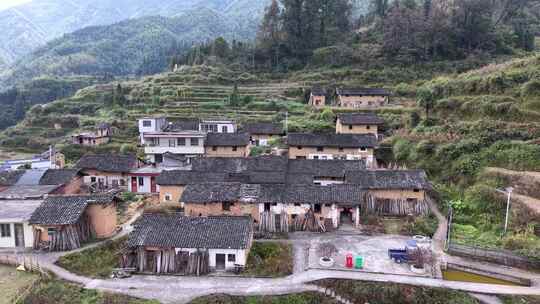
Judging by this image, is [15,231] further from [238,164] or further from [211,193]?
[238,164]

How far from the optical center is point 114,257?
23125mm

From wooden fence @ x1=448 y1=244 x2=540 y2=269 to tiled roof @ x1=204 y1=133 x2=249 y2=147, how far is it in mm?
23019

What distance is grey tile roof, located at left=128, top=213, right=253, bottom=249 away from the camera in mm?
21625

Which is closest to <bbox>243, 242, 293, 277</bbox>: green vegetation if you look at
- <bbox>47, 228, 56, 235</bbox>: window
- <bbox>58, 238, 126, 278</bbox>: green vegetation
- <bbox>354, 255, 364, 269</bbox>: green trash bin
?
<bbox>354, 255, 364, 269</bbox>: green trash bin

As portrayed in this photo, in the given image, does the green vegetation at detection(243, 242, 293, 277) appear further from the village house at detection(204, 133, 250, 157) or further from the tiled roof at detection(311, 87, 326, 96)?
the tiled roof at detection(311, 87, 326, 96)

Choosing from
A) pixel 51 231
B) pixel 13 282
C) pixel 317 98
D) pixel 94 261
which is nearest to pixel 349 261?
pixel 94 261

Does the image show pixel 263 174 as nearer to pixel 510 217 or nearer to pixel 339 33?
pixel 510 217

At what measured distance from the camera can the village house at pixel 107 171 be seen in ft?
119

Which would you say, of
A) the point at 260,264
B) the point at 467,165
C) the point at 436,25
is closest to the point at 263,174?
the point at 260,264

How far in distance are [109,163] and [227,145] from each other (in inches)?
457

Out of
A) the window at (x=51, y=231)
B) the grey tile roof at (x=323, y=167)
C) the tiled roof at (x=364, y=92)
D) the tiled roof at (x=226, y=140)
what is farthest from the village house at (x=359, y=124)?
the window at (x=51, y=231)

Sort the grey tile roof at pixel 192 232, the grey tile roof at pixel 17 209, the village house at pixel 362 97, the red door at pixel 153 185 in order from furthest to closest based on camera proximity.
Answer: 1. the village house at pixel 362 97
2. the red door at pixel 153 185
3. the grey tile roof at pixel 17 209
4. the grey tile roof at pixel 192 232

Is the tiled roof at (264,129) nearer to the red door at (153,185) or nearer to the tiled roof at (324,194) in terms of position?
the red door at (153,185)

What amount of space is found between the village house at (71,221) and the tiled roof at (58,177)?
7.85 metres
